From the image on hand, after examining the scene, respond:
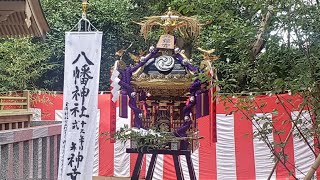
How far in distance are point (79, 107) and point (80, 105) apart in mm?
20

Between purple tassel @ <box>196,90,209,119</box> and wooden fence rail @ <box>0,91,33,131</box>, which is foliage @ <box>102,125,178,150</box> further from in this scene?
wooden fence rail @ <box>0,91,33,131</box>

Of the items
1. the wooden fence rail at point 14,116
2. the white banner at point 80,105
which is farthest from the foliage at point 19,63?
the white banner at point 80,105

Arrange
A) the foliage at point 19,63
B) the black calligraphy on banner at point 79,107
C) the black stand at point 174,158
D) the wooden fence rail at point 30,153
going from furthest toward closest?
the foliage at point 19,63 → the black stand at point 174,158 → the black calligraphy on banner at point 79,107 → the wooden fence rail at point 30,153

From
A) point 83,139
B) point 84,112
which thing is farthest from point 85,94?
point 83,139

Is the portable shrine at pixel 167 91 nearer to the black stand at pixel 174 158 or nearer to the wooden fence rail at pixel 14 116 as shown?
the black stand at pixel 174 158

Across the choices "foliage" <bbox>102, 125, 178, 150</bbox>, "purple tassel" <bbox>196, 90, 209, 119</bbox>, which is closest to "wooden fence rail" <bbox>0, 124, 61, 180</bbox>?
"foliage" <bbox>102, 125, 178, 150</bbox>

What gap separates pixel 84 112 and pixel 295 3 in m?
1.97

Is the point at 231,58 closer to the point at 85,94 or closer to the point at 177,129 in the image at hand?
the point at 177,129

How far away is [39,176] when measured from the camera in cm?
376

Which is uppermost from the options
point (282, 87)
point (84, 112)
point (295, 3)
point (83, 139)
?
point (295, 3)

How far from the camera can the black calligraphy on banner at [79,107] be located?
3.61 m

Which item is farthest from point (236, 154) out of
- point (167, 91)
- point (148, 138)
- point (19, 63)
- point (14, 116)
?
point (19, 63)

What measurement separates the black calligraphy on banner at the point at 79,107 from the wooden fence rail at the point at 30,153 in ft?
1.02

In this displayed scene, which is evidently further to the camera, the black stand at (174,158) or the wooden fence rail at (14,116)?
the black stand at (174,158)
